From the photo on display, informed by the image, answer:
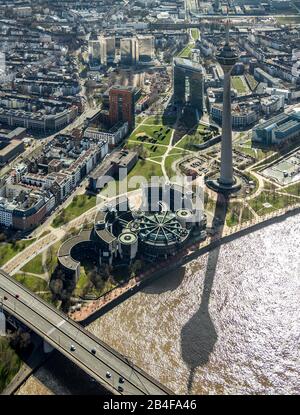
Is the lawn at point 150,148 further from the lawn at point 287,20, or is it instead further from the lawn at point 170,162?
the lawn at point 287,20

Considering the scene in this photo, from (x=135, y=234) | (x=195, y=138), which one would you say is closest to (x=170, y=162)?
(x=195, y=138)

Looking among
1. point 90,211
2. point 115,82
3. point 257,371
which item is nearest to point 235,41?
point 115,82

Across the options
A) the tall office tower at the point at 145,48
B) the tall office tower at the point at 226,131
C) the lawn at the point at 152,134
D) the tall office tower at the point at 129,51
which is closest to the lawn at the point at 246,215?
the tall office tower at the point at 226,131

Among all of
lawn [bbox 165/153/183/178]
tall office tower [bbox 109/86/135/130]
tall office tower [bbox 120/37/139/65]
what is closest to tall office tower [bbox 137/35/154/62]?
tall office tower [bbox 120/37/139/65]

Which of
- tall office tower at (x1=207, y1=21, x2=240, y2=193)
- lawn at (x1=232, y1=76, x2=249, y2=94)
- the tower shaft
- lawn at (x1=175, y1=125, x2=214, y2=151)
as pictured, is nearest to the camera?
tall office tower at (x1=207, y1=21, x2=240, y2=193)

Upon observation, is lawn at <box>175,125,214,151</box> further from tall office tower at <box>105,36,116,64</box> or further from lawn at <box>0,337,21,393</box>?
tall office tower at <box>105,36,116,64</box>
